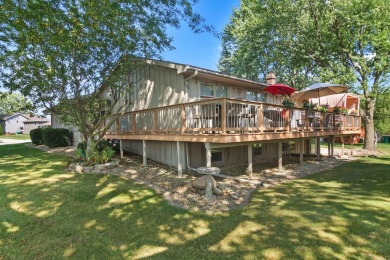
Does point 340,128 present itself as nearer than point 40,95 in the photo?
No

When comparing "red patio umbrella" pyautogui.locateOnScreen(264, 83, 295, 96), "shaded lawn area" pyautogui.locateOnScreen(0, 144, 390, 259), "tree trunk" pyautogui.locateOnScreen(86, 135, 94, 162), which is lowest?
"shaded lawn area" pyautogui.locateOnScreen(0, 144, 390, 259)

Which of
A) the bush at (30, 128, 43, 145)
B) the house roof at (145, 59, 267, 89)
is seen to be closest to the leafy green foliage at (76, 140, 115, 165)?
the house roof at (145, 59, 267, 89)

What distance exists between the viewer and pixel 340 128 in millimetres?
14445

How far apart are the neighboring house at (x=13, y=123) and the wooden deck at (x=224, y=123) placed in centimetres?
5336

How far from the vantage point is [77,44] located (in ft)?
25.5

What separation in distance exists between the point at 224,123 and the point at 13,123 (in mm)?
62858

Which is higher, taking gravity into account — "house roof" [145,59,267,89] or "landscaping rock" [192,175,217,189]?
"house roof" [145,59,267,89]

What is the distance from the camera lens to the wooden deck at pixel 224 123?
7.44 metres

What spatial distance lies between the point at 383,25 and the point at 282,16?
21.3ft

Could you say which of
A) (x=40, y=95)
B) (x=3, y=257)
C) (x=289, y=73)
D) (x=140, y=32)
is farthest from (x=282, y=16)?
(x=3, y=257)

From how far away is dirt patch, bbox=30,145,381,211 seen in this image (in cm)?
610

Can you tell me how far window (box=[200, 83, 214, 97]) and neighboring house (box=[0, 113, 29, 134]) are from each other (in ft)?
190

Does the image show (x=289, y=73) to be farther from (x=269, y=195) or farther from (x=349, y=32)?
(x=269, y=195)

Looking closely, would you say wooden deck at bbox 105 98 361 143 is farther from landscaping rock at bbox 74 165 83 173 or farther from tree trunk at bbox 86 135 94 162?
landscaping rock at bbox 74 165 83 173
